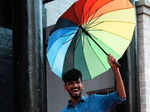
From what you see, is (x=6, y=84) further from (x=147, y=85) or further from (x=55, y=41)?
(x=147, y=85)

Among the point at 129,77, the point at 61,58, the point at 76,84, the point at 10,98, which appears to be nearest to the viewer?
the point at 76,84

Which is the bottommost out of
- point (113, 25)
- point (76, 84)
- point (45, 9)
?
point (76, 84)

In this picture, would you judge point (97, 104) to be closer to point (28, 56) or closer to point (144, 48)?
point (28, 56)

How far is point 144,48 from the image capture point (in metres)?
6.69

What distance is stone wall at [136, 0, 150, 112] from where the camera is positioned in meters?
6.57

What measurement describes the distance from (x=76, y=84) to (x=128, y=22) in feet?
3.74

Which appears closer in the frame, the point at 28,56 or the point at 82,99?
the point at 82,99

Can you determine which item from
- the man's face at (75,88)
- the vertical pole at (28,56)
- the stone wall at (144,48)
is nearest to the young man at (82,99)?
the man's face at (75,88)

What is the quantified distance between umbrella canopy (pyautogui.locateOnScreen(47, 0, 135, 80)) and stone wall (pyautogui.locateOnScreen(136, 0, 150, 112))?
2608mm

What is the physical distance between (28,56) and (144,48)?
9.25ft

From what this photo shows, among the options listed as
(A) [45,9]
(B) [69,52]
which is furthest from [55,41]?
→ (A) [45,9]

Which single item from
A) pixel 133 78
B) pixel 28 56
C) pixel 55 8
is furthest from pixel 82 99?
pixel 55 8

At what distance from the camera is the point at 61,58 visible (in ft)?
14.1

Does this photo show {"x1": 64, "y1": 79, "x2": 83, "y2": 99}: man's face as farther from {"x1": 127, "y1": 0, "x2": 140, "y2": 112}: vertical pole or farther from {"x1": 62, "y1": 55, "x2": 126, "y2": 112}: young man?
{"x1": 127, "y1": 0, "x2": 140, "y2": 112}: vertical pole
